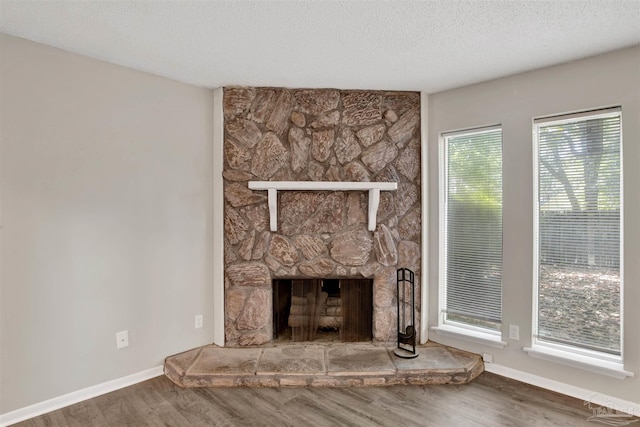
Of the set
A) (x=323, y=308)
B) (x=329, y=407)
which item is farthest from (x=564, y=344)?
(x=323, y=308)

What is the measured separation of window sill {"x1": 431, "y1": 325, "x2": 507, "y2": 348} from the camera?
9.09 ft

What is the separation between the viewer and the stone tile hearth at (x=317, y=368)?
2551mm

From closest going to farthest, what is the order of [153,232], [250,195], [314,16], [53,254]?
[314,16] < [53,254] < [153,232] < [250,195]

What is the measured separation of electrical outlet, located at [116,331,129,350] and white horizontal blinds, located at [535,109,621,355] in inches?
122

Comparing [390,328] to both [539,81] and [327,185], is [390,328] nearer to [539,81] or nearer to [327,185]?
[327,185]

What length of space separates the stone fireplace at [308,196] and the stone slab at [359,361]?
22 cm

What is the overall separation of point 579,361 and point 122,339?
3.24 m

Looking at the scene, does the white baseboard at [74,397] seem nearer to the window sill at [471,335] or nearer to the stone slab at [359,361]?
the stone slab at [359,361]

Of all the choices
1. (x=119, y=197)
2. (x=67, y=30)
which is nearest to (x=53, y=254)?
(x=119, y=197)

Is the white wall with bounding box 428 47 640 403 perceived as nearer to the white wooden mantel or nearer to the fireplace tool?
the fireplace tool

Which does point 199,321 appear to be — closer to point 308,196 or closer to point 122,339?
point 122,339

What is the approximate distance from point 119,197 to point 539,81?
3.22 meters

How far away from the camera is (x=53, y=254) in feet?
7.42

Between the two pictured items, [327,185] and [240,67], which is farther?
[327,185]
